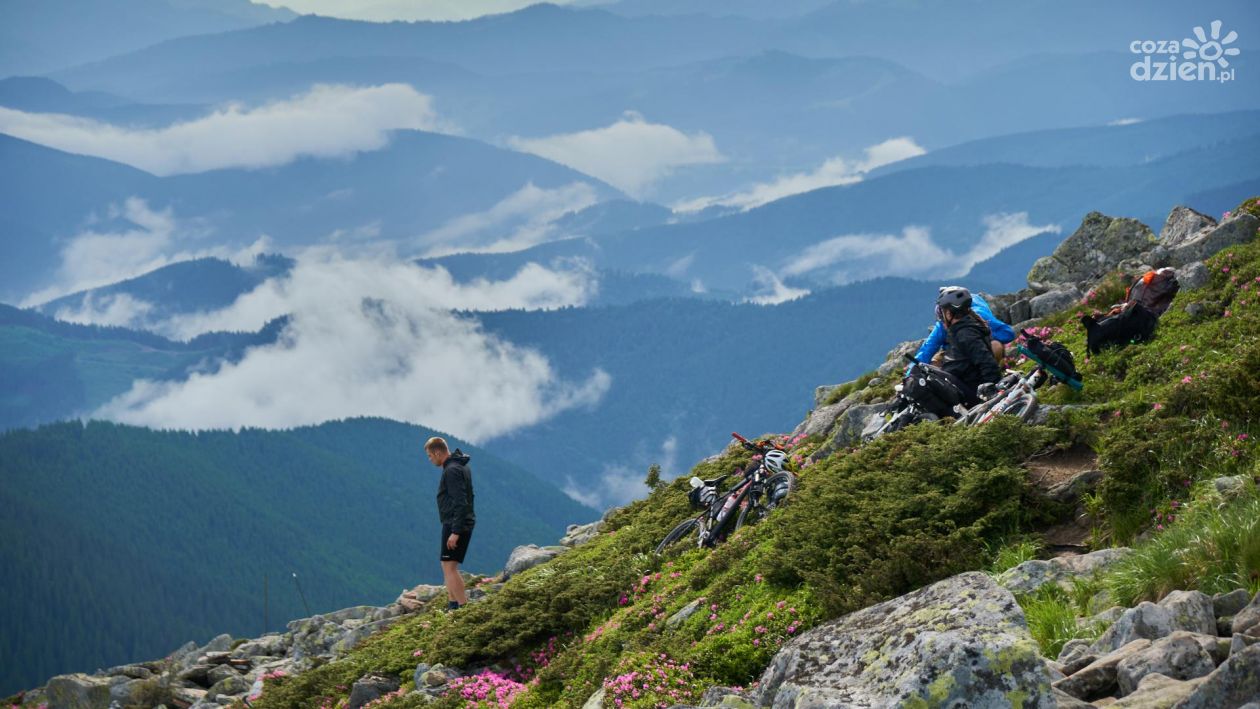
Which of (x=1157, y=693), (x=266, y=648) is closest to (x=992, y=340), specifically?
(x=1157, y=693)

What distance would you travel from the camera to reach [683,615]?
15.2 metres

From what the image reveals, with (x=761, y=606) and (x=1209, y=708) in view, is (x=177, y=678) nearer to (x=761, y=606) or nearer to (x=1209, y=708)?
(x=761, y=606)

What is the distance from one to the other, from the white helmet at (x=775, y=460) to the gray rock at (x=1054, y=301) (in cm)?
1071

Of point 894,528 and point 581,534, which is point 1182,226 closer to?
point 581,534

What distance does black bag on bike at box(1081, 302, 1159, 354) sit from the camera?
60.3 feet

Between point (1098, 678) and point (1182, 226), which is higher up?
point (1182, 226)

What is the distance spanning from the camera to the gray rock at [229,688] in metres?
28.2

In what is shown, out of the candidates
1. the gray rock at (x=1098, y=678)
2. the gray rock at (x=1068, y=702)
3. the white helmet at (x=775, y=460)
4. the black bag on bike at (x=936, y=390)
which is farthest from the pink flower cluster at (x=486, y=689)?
the gray rock at (x=1068, y=702)

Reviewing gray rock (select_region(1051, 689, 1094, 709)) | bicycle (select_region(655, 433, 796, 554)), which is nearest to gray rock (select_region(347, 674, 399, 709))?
bicycle (select_region(655, 433, 796, 554))

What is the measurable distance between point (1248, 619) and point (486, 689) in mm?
11347

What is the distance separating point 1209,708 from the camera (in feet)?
23.1

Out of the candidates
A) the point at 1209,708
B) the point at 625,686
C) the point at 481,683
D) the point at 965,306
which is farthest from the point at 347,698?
the point at 1209,708

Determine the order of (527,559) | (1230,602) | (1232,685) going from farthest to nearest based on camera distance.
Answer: (527,559) < (1230,602) < (1232,685)

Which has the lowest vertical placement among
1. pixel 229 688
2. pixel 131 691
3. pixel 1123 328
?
pixel 131 691
